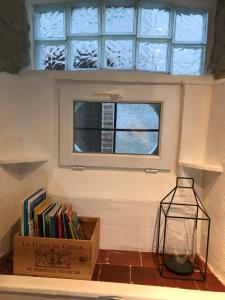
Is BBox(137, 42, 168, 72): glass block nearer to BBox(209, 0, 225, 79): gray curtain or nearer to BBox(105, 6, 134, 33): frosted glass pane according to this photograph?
BBox(105, 6, 134, 33): frosted glass pane

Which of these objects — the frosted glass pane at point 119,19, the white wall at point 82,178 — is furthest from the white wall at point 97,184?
the frosted glass pane at point 119,19

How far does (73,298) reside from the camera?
1038mm

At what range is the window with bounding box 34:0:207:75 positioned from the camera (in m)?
1.34

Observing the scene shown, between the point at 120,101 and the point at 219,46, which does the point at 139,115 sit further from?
the point at 219,46

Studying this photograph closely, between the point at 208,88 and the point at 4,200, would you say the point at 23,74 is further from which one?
the point at 208,88

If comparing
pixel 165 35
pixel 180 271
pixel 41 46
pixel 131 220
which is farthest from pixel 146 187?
pixel 41 46

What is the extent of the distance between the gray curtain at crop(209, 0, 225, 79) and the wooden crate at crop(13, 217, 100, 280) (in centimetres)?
98

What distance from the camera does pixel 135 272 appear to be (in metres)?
1.18

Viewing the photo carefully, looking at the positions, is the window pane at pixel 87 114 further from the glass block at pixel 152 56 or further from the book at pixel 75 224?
the book at pixel 75 224

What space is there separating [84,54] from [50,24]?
0.26 metres

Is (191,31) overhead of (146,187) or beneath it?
overhead

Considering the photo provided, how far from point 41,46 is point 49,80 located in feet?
0.90

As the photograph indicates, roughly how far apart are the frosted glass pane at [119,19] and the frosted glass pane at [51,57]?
29cm

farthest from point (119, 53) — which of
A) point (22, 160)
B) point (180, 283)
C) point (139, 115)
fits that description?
point (180, 283)
